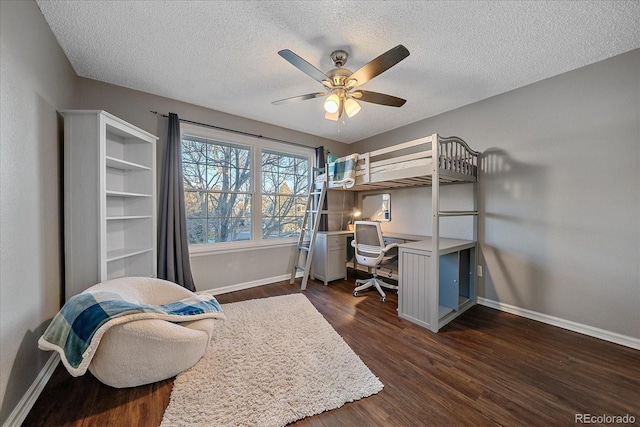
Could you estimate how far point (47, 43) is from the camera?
1.66m

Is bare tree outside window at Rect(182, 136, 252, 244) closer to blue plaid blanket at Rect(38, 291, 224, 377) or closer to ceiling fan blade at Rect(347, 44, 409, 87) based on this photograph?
blue plaid blanket at Rect(38, 291, 224, 377)

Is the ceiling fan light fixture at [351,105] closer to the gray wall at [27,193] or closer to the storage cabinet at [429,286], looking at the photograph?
the storage cabinet at [429,286]

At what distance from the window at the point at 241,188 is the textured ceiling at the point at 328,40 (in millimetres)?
794

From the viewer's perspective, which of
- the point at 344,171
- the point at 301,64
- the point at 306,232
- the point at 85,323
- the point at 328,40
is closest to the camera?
the point at 85,323

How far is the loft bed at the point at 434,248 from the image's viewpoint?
88.4 inches

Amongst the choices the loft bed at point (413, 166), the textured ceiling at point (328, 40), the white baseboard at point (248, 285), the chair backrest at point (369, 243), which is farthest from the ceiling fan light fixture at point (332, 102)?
the white baseboard at point (248, 285)

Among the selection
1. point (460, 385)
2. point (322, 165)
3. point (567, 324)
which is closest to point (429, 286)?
point (460, 385)

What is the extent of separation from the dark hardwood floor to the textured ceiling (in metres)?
2.48

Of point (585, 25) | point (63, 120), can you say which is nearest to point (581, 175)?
point (585, 25)

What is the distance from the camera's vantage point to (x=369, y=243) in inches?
119

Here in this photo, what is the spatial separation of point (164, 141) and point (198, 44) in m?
1.37

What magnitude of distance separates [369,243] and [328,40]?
86.7 inches

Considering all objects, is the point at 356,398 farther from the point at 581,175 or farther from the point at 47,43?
the point at 47,43

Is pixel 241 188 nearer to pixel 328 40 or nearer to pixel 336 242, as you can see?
pixel 336 242
